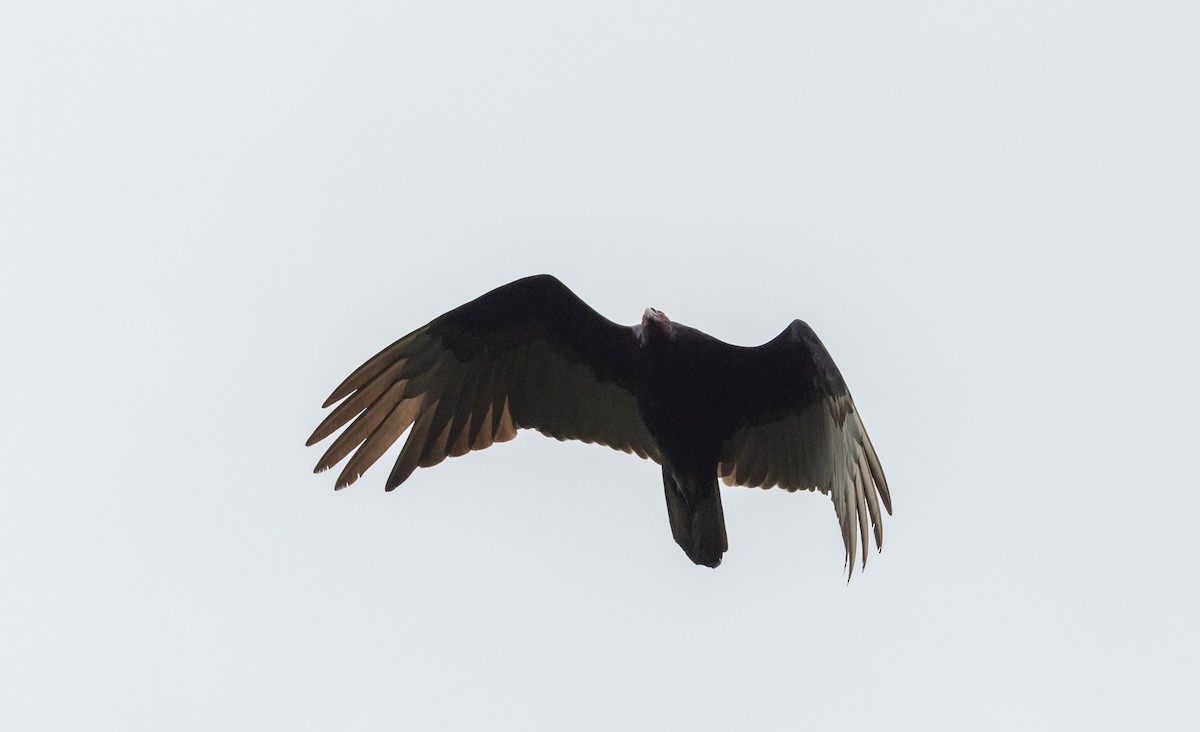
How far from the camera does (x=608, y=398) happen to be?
7.84 meters

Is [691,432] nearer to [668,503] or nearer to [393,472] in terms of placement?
[668,503]

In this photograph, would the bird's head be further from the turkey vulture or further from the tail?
the tail

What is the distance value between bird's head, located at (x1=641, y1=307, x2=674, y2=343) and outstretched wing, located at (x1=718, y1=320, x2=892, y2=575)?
0.52 meters

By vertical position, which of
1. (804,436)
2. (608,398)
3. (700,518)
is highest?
(608,398)

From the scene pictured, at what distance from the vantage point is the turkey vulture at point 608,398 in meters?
7.26

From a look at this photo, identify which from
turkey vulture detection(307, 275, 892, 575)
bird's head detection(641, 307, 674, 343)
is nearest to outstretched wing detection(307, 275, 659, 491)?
turkey vulture detection(307, 275, 892, 575)

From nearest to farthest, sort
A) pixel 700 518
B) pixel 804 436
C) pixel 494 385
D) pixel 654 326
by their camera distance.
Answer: pixel 654 326, pixel 700 518, pixel 804 436, pixel 494 385

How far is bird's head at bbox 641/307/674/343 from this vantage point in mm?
7027

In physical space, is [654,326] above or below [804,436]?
above

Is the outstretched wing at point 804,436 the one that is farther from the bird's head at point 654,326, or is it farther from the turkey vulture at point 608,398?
the bird's head at point 654,326

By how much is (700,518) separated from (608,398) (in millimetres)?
905

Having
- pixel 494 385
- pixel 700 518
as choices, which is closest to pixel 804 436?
pixel 700 518

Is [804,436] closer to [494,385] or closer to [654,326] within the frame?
[654,326]

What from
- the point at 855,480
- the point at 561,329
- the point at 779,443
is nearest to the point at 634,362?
the point at 561,329
